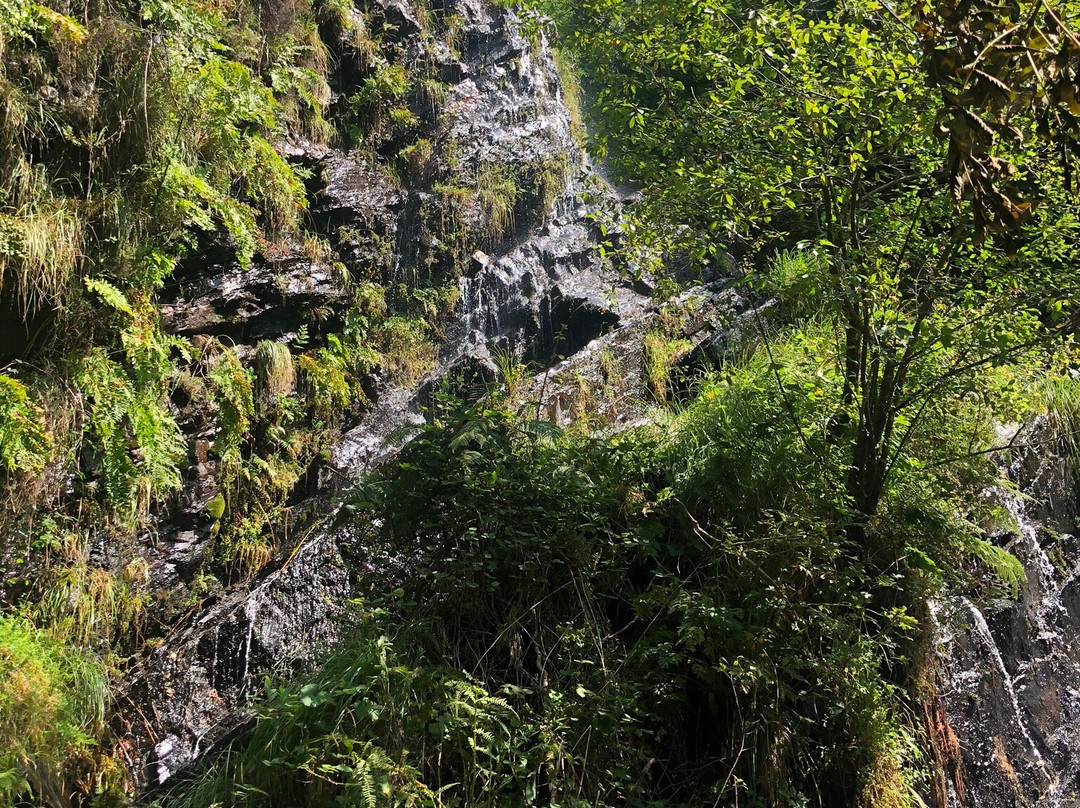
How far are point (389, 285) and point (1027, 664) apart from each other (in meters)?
6.75

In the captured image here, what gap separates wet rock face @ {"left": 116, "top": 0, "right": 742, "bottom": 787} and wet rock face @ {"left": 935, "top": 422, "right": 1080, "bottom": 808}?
92.5 inches

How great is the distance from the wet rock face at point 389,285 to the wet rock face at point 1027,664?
2348 mm

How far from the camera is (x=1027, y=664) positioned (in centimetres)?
489

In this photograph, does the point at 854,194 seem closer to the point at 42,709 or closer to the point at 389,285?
the point at 42,709

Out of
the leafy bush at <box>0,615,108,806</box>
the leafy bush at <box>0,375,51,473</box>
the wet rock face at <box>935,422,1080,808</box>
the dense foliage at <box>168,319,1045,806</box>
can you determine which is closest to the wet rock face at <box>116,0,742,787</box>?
the leafy bush at <box>0,615,108,806</box>

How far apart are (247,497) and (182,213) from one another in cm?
239

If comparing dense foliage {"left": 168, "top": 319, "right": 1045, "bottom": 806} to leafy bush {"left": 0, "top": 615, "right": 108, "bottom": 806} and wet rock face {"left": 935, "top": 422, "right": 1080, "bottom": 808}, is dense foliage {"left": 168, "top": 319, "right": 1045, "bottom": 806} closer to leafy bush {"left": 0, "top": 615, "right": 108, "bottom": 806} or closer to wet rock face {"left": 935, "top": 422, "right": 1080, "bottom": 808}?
wet rock face {"left": 935, "top": 422, "right": 1080, "bottom": 808}

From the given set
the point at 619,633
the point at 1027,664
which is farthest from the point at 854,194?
the point at 1027,664

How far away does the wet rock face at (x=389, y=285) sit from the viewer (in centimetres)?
511

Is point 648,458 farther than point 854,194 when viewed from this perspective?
Yes

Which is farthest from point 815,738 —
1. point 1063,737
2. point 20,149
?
point 20,149

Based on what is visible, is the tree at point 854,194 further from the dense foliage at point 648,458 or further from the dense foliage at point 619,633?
the dense foliage at point 619,633

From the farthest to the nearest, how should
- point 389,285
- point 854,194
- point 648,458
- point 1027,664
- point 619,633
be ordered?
point 389,285, point 1027,664, point 648,458, point 854,194, point 619,633

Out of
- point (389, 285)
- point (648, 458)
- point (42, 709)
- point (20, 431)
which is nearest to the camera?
point (648, 458)
